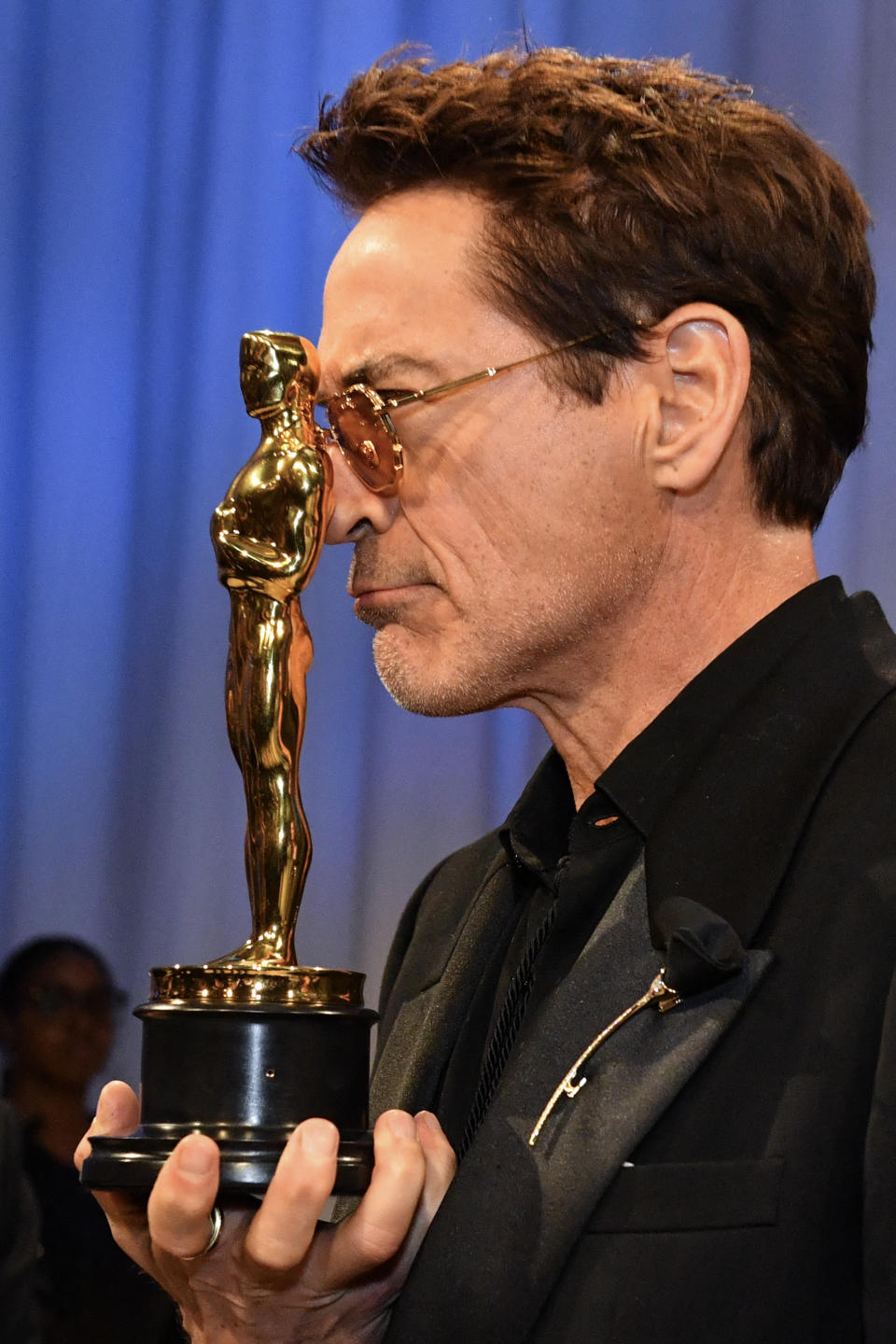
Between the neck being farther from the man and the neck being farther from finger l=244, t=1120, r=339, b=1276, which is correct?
finger l=244, t=1120, r=339, b=1276

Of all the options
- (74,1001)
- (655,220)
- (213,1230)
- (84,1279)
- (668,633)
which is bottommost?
(84,1279)

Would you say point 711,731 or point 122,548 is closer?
point 711,731

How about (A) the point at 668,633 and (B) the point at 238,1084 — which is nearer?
(B) the point at 238,1084

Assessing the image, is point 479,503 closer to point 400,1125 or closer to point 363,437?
point 363,437

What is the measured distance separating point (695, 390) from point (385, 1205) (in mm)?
671

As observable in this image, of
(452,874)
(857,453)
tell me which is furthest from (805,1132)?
(857,453)

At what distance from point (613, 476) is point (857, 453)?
1.14 m

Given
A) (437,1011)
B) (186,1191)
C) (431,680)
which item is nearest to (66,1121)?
(437,1011)

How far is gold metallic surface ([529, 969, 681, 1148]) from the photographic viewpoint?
96 centimetres

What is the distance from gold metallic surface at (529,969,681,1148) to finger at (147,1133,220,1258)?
197mm

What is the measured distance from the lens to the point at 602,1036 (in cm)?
97

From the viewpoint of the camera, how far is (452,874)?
1.52 meters

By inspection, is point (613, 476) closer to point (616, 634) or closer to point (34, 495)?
point (616, 634)

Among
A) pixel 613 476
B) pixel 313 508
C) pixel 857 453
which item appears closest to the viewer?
pixel 313 508
